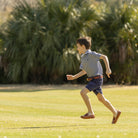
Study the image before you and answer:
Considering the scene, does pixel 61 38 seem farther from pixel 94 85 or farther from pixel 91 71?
pixel 94 85

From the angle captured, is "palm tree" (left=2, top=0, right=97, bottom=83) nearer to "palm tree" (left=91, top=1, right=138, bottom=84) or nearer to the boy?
"palm tree" (left=91, top=1, right=138, bottom=84)

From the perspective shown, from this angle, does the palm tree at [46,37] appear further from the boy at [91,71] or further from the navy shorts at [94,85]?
the navy shorts at [94,85]

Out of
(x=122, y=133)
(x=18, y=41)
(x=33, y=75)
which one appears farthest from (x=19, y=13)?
(x=122, y=133)

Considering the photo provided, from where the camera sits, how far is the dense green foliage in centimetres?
2536

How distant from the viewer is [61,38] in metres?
25.8

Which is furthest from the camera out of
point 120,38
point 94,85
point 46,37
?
point 120,38

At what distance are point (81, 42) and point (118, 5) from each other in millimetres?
20026

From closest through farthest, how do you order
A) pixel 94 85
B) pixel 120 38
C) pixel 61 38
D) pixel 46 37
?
1. pixel 94 85
2. pixel 46 37
3. pixel 61 38
4. pixel 120 38

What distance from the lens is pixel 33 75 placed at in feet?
89.4

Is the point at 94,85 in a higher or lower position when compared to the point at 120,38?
lower

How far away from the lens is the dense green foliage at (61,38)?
83.2 ft

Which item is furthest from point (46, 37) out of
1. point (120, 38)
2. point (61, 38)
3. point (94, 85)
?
point (94, 85)

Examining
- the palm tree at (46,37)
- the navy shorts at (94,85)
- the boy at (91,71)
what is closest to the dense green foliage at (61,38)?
the palm tree at (46,37)

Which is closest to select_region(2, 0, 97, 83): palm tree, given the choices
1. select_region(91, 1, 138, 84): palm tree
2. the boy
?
select_region(91, 1, 138, 84): palm tree
